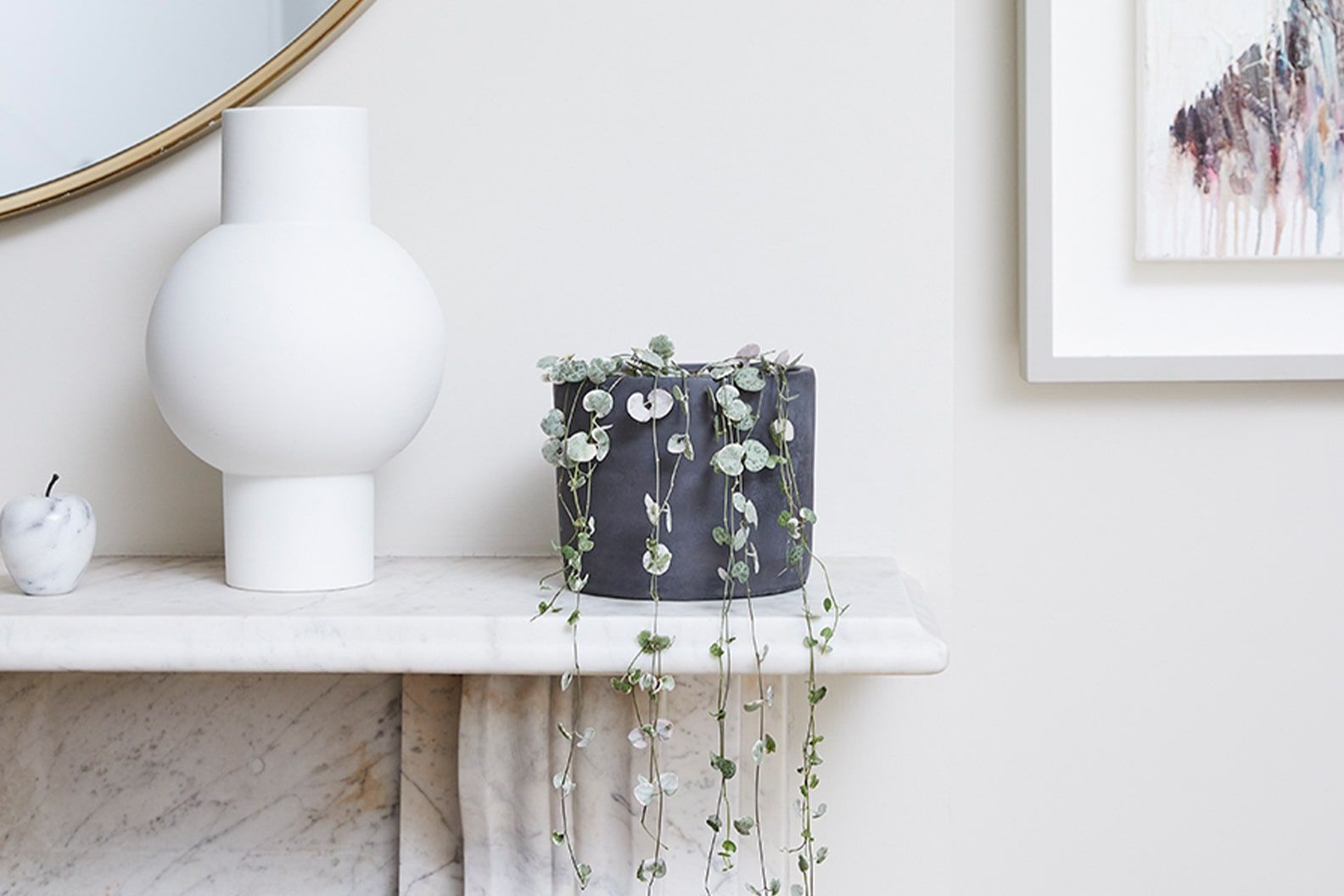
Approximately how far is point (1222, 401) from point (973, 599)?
22cm

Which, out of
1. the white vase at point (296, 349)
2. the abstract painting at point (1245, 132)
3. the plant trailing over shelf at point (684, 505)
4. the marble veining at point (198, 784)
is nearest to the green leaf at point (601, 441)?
the plant trailing over shelf at point (684, 505)

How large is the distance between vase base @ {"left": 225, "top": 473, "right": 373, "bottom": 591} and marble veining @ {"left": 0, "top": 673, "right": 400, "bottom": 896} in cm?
14

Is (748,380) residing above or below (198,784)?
above

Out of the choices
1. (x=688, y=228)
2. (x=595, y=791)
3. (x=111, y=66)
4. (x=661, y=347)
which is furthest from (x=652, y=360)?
(x=111, y=66)

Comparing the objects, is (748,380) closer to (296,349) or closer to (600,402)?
(600,402)

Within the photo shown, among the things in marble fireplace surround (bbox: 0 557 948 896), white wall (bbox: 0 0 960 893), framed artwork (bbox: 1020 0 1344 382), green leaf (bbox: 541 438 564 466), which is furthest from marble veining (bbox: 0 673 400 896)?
framed artwork (bbox: 1020 0 1344 382)

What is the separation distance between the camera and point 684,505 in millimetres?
670

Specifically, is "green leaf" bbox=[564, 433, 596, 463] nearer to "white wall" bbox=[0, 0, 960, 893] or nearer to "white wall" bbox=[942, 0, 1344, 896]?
"white wall" bbox=[0, 0, 960, 893]

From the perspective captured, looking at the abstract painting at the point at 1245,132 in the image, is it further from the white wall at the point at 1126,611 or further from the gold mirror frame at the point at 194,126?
the gold mirror frame at the point at 194,126

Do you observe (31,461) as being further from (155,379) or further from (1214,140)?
(1214,140)

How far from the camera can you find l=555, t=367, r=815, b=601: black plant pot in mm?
668

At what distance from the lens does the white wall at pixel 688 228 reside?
81 centimetres

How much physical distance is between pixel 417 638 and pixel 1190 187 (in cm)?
61

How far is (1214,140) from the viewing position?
90 centimetres
